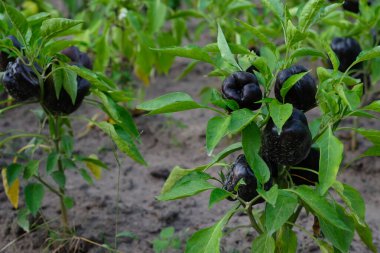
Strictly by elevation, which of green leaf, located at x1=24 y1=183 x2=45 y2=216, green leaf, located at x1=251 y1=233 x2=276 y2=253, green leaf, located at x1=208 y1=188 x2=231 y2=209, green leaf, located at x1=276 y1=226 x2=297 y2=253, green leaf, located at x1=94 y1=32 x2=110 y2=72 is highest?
green leaf, located at x1=208 y1=188 x2=231 y2=209

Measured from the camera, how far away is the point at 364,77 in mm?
2908

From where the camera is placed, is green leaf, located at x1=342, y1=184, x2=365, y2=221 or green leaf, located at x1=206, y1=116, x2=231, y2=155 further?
green leaf, located at x1=342, y1=184, x2=365, y2=221

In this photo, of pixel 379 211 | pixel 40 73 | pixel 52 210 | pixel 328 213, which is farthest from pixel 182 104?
pixel 379 211

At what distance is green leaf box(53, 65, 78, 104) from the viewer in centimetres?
196

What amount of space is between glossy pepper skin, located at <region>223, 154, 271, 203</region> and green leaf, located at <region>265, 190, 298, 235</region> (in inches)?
3.6

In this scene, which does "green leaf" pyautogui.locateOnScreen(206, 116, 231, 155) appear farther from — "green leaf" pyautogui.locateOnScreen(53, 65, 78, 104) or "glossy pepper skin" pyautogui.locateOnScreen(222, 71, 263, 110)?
"green leaf" pyautogui.locateOnScreen(53, 65, 78, 104)

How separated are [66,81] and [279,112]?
0.77 meters

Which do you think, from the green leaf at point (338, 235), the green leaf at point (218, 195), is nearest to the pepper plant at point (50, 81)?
the green leaf at point (218, 195)

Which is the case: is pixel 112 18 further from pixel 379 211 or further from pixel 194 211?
pixel 379 211

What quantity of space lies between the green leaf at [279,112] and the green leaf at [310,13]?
0.31 meters

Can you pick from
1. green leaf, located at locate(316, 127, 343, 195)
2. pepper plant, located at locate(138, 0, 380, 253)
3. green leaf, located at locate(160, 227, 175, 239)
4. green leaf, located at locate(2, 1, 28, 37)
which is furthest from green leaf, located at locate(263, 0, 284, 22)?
green leaf, located at locate(160, 227, 175, 239)

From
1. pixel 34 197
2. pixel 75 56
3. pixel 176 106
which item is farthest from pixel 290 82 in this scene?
pixel 34 197

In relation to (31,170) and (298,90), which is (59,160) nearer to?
(31,170)

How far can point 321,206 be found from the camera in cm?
155
